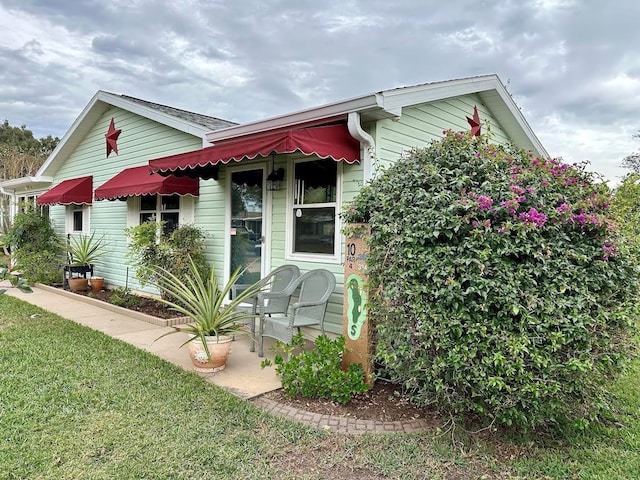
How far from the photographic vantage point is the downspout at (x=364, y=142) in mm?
4867

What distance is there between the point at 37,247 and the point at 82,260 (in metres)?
2.56

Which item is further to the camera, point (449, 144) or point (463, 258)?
point (449, 144)

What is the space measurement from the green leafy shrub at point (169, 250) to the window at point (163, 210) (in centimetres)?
79

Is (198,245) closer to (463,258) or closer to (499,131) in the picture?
(463,258)

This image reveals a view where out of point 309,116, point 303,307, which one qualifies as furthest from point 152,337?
point 309,116

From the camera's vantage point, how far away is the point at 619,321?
9.62ft

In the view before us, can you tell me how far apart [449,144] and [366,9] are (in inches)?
231

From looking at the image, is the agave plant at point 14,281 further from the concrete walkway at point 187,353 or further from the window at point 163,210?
the window at point 163,210

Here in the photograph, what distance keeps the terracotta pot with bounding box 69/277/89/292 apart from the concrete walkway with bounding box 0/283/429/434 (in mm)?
243

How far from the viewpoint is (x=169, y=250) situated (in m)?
7.25

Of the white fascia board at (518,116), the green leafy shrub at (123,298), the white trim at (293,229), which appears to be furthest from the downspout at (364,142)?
the green leafy shrub at (123,298)

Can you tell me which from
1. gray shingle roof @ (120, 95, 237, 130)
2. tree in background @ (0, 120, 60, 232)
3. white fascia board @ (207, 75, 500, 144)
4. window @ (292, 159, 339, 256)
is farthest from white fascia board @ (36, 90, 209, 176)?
tree in background @ (0, 120, 60, 232)

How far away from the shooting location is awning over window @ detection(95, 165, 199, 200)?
24.5ft

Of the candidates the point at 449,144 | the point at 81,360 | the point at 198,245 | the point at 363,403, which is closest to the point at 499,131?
the point at 449,144
